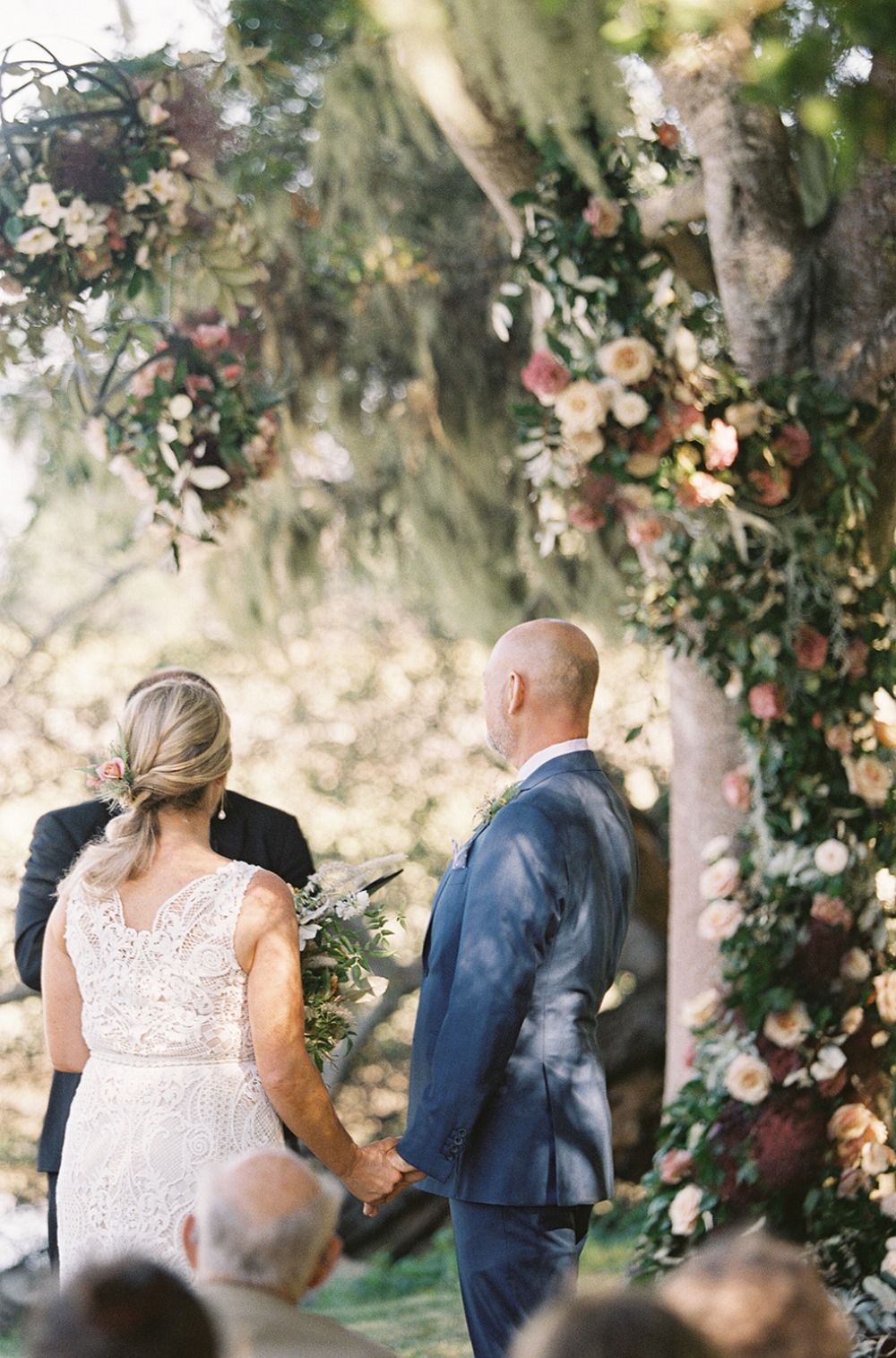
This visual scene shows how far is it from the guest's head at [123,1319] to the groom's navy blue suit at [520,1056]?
112 cm

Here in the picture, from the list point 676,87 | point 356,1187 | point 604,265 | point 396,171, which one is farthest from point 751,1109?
point 396,171

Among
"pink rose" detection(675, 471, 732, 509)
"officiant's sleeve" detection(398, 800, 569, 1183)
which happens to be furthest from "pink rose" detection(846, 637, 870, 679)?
"officiant's sleeve" detection(398, 800, 569, 1183)

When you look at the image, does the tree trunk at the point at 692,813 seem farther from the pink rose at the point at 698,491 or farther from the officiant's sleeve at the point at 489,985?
the officiant's sleeve at the point at 489,985

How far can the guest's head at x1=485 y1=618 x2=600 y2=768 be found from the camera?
7.51ft

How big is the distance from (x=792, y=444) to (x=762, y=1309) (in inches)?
95.2

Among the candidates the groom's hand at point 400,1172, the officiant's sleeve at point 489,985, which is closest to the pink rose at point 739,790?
the officiant's sleeve at point 489,985

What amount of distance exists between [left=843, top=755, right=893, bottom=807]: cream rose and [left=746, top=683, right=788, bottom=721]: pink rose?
0.21 metres

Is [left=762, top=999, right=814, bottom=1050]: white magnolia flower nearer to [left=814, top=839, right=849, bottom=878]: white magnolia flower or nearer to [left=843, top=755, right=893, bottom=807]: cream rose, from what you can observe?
[left=814, top=839, right=849, bottom=878]: white magnolia flower

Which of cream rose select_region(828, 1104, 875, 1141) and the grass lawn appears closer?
cream rose select_region(828, 1104, 875, 1141)

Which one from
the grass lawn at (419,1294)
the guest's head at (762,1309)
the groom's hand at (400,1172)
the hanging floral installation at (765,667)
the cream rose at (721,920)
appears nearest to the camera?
the guest's head at (762,1309)

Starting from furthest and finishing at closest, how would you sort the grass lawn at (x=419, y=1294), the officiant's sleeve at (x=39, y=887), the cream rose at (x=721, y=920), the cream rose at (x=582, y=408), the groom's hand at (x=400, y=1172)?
1. the grass lawn at (x=419, y=1294)
2. the cream rose at (x=721, y=920)
3. the cream rose at (x=582, y=408)
4. the officiant's sleeve at (x=39, y=887)
5. the groom's hand at (x=400, y=1172)

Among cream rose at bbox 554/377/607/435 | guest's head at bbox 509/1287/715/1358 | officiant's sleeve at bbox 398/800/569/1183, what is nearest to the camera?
guest's head at bbox 509/1287/715/1358

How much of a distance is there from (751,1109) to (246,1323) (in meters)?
2.22

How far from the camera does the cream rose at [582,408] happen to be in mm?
2930
